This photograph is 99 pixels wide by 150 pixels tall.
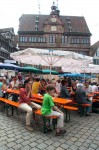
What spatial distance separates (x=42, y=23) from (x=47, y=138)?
53089 millimetres

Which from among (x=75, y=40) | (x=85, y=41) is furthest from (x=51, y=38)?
(x=85, y=41)

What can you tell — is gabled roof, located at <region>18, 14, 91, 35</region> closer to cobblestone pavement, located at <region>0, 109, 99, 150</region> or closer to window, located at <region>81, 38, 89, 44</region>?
window, located at <region>81, 38, 89, 44</region>

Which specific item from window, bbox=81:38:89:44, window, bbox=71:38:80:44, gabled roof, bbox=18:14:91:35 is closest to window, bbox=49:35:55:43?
gabled roof, bbox=18:14:91:35

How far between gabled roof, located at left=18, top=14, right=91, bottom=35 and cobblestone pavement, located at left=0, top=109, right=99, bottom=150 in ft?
159

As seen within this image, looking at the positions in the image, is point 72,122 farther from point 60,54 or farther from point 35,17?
point 35,17

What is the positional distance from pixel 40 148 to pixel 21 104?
229cm

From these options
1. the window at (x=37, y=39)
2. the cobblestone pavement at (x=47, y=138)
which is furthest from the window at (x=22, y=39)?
the cobblestone pavement at (x=47, y=138)

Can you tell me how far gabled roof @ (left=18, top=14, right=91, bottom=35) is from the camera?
2122 inches

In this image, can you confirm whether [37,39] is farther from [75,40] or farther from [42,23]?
[75,40]

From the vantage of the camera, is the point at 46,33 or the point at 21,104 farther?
the point at 46,33

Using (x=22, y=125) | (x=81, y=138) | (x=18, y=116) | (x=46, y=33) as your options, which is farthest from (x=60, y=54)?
(x=46, y=33)

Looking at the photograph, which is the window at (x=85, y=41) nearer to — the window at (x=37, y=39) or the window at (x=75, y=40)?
the window at (x=75, y=40)

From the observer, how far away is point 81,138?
553 cm

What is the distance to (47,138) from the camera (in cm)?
549
